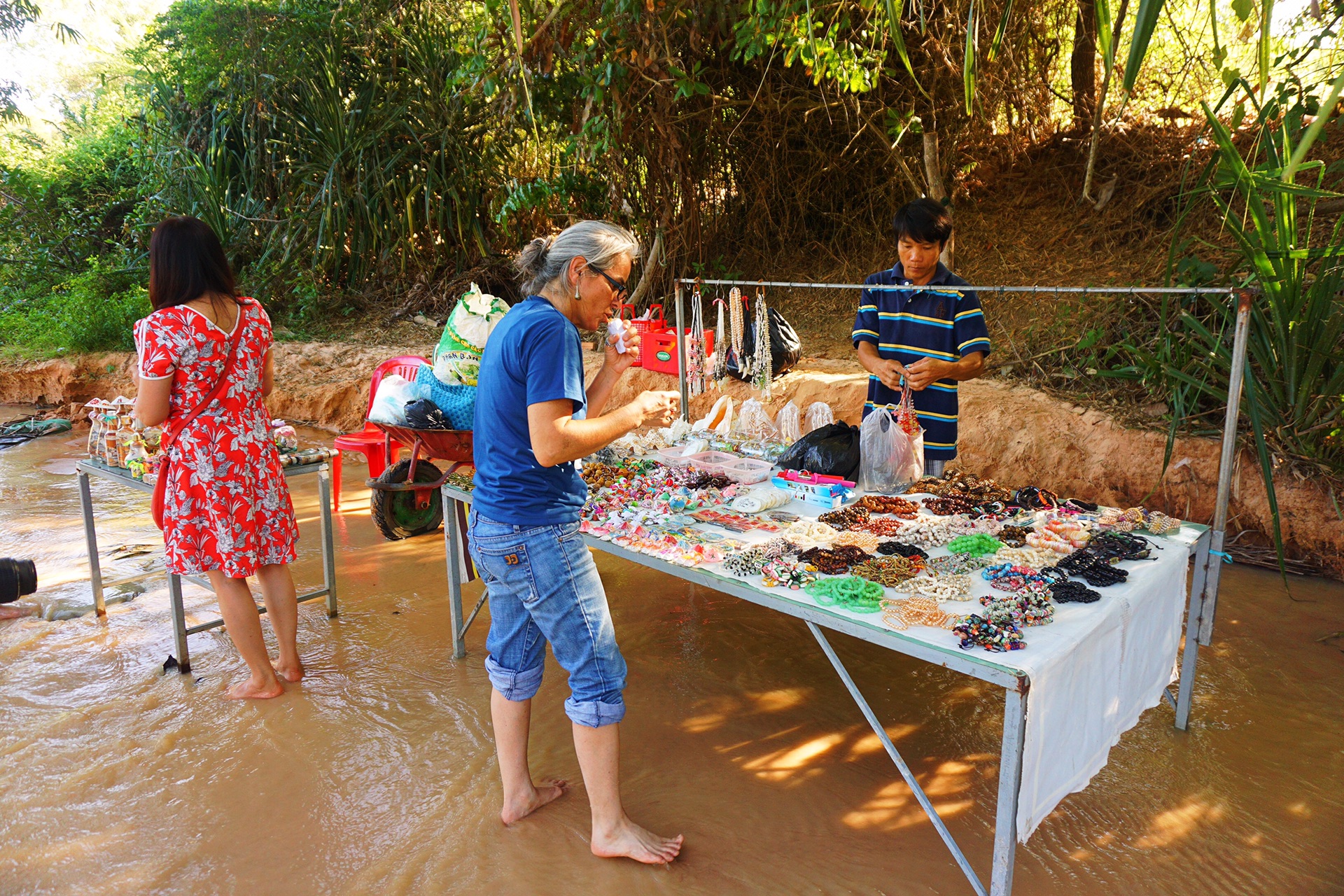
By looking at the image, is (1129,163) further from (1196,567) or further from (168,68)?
(168,68)

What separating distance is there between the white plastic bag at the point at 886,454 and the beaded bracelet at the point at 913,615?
3.45ft

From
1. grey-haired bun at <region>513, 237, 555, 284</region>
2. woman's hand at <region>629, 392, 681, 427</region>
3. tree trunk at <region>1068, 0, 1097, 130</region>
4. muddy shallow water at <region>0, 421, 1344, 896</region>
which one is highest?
tree trunk at <region>1068, 0, 1097, 130</region>

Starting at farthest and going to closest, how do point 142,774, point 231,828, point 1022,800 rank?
Result: point 142,774, point 231,828, point 1022,800

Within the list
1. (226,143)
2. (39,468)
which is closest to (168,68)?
(226,143)

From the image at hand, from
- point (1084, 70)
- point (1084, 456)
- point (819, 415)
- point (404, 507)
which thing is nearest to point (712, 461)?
point (819, 415)

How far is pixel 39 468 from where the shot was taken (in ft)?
25.4

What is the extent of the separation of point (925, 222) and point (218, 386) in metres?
2.91

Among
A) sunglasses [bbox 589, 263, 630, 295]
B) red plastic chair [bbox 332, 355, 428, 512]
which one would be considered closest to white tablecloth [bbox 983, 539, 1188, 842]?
sunglasses [bbox 589, 263, 630, 295]

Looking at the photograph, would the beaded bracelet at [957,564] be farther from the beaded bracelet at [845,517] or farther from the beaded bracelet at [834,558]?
the beaded bracelet at [845,517]

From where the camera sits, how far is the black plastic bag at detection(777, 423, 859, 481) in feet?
10.8

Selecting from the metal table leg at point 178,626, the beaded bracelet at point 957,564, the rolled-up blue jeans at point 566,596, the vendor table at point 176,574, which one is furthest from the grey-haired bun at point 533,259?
the metal table leg at point 178,626

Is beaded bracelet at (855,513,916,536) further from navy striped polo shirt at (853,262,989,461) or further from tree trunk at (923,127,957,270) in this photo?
tree trunk at (923,127,957,270)

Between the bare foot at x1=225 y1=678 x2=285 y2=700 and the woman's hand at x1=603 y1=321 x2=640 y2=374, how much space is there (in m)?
2.25

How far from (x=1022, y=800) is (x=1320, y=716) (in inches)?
87.3
